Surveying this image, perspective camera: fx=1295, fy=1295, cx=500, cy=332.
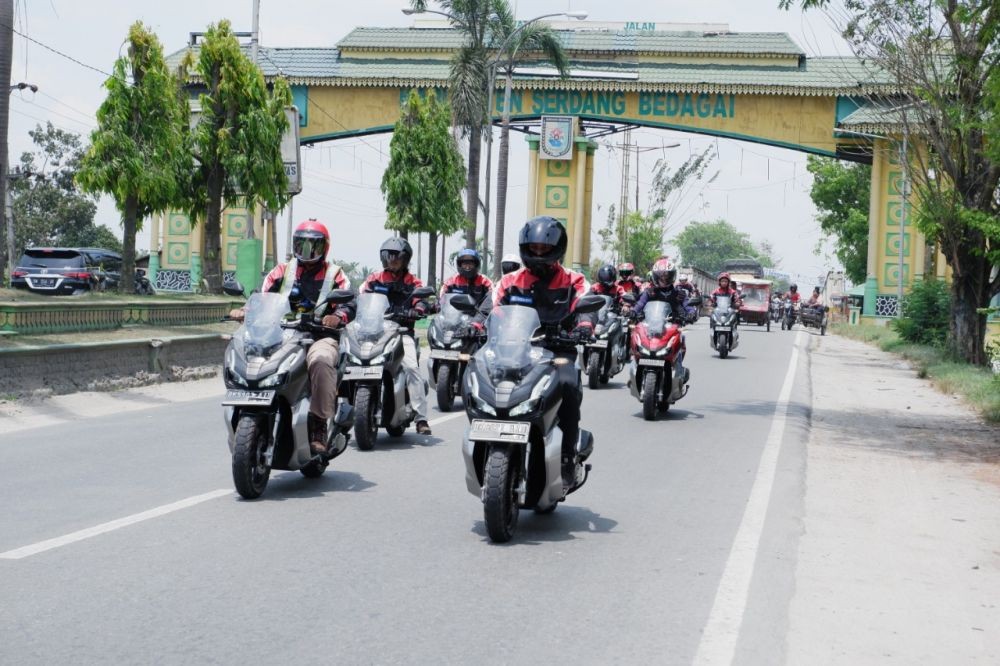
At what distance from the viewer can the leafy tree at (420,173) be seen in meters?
40.6

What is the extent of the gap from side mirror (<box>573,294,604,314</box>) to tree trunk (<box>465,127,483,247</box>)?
3406 centimetres

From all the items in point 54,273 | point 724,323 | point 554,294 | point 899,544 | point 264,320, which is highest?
point 54,273

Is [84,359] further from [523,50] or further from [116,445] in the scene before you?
[523,50]

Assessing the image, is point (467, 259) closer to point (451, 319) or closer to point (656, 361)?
point (451, 319)

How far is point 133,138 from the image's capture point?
29328 mm

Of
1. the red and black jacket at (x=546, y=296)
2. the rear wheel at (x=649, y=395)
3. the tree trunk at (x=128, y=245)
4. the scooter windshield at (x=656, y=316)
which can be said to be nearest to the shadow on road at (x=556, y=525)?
the red and black jacket at (x=546, y=296)

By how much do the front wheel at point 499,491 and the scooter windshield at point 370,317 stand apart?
418cm

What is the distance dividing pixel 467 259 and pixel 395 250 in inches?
87.4

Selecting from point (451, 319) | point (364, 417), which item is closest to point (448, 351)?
point (451, 319)

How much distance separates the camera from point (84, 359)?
1564 centimetres

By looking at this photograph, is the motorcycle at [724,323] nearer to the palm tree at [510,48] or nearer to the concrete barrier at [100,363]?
the concrete barrier at [100,363]

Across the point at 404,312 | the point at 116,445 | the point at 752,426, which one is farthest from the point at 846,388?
the point at 116,445

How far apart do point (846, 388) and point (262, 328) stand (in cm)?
1548

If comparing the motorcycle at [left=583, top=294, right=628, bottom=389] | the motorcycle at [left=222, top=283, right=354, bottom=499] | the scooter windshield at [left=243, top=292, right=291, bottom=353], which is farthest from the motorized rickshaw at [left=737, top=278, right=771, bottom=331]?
the scooter windshield at [left=243, top=292, right=291, bottom=353]
